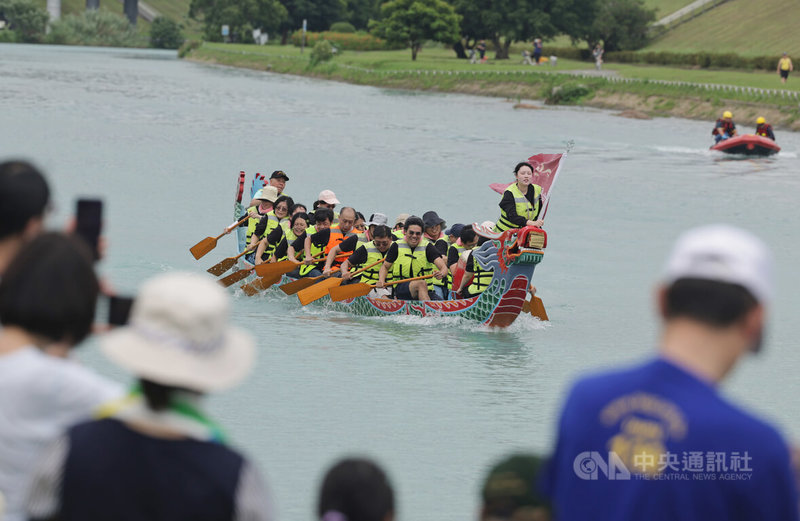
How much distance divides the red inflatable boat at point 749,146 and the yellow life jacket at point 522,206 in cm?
2230

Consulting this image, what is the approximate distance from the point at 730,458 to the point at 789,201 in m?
27.6

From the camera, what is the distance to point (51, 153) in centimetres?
3347

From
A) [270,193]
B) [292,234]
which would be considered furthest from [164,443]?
[270,193]

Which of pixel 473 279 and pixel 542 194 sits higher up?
pixel 542 194

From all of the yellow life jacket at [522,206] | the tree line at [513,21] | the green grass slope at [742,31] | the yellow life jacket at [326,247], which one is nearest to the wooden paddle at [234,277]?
the yellow life jacket at [326,247]

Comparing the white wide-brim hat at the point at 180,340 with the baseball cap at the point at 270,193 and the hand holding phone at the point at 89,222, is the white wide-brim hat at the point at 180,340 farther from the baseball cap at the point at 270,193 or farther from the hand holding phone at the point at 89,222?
the baseball cap at the point at 270,193

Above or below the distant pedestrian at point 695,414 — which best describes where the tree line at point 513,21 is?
above

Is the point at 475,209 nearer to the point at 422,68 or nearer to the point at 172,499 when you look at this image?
the point at 172,499

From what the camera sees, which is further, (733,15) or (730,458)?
(733,15)

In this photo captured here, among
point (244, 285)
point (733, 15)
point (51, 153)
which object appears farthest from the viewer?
point (733, 15)

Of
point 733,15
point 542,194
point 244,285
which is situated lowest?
point 244,285

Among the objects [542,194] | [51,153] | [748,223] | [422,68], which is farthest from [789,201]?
[422,68]

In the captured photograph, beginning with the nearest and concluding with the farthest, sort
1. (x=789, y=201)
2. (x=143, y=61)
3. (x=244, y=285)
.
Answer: (x=244, y=285) → (x=789, y=201) → (x=143, y=61)

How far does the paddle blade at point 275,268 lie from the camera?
1602 centimetres
